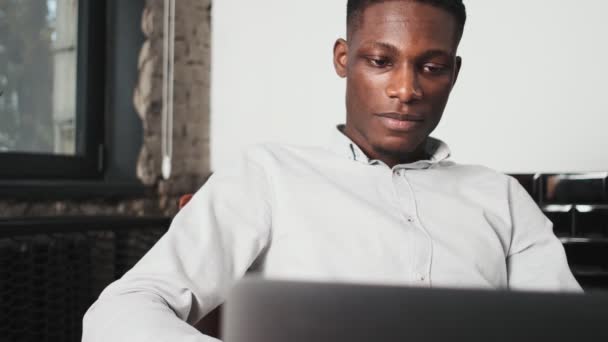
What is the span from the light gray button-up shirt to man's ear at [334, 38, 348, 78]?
154 millimetres

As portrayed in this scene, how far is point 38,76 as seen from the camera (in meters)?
2.00

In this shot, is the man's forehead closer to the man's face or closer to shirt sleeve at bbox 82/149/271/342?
the man's face

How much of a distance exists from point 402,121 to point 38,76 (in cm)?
154

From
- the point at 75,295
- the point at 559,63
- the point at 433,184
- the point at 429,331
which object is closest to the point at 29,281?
the point at 75,295

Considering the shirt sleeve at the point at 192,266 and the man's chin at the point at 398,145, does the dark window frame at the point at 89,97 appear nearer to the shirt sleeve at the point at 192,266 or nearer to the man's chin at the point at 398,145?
the shirt sleeve at the point at 192,266

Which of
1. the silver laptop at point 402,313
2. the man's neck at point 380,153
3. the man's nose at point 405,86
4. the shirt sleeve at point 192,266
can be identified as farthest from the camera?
the man's neck at point 380,153

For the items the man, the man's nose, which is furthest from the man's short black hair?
the man's nose

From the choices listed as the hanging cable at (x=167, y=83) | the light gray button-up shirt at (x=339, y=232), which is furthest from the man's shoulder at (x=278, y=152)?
the hanging cable at (x=167, y=83)

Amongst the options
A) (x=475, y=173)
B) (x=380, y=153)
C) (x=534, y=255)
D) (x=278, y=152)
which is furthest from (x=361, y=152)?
(x=534, y=255)

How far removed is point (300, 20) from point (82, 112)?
0.94 m

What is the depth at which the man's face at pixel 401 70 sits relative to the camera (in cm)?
95

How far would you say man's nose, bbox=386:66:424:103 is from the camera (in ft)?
3.09

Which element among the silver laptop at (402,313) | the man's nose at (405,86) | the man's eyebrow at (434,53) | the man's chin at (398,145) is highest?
the man's eyebrow at (434,53)

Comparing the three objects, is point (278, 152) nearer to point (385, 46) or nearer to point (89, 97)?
Result: point (385, 46)
